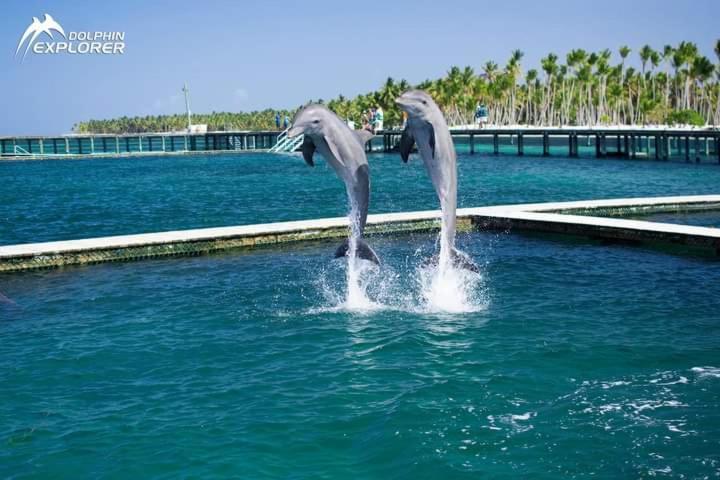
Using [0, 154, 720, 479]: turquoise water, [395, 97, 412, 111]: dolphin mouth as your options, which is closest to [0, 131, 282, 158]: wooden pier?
[0, 154, 720, 479]: turquoise water

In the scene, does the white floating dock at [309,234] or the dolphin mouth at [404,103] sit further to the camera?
the white floating dock at [309,234]

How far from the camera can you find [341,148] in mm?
10453

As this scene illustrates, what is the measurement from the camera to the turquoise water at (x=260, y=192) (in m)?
30.7

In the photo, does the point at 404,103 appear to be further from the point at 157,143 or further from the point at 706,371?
the point at 157,143

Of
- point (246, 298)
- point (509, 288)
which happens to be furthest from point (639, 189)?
point (246, 298)

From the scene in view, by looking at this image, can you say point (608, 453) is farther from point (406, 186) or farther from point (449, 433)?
point (406, 186)

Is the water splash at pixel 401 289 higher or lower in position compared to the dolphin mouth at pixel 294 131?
lower

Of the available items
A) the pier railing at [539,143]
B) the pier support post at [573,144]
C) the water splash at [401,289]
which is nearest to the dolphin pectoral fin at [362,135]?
the pier railing at [539,143]

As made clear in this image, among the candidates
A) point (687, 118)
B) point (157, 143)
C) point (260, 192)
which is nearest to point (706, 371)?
point (260, 192)

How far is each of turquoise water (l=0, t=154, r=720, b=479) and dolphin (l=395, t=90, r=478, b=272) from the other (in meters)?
1.44

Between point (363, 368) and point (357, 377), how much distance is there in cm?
33

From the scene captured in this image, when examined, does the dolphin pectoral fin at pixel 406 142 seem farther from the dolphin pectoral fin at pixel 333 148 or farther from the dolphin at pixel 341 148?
the dolphin pectoral fin at pixel 333 148

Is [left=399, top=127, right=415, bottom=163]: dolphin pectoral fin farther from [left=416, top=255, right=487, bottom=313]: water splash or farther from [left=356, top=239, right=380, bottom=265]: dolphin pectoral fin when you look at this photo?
[left=416, top=255, right=487, bottom=313]: water splash

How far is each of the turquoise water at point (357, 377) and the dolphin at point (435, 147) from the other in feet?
4.75
